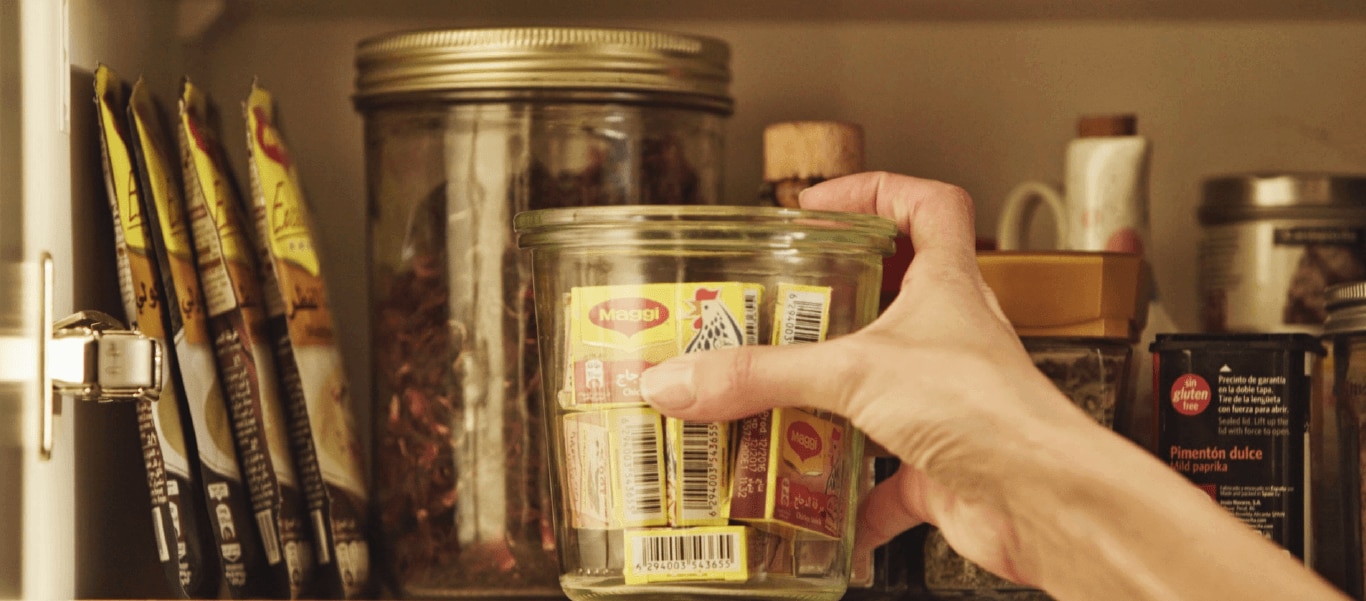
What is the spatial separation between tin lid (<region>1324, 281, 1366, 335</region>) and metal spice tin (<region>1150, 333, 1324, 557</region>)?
0.02 m

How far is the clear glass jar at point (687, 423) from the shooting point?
56 cm

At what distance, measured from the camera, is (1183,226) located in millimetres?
914

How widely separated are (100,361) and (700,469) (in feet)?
0.85

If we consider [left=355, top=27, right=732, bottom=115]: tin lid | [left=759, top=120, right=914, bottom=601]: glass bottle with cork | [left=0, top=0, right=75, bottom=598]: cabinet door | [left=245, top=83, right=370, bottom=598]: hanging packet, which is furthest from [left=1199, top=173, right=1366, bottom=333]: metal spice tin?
[left=0, top=0, right=75, bottom=598]: cabinet door

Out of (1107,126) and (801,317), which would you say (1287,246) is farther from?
(801,317)

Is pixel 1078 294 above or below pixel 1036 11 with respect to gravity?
below

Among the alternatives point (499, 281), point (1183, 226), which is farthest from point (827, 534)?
point (1183, 226)

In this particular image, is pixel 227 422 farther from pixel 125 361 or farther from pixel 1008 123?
pixel 1008 123

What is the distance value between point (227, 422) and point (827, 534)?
330 mm

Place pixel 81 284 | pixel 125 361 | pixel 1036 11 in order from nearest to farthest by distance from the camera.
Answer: pixel 125 361
pixel 81 284
pixel 1036 11

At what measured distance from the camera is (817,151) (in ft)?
2.38

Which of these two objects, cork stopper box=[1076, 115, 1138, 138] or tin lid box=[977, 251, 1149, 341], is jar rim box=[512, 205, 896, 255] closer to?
tin lid box=[977, 251, 1149, 341]

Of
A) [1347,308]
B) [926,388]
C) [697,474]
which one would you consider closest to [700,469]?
[697,474]

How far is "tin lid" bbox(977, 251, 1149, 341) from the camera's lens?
65 centimetres
